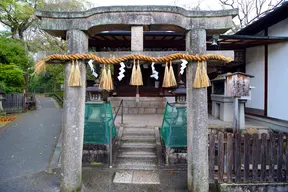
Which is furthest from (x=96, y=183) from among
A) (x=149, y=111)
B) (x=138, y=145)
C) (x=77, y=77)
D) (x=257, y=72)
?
(x=257, y=72)

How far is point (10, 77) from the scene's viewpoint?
14.6 meters

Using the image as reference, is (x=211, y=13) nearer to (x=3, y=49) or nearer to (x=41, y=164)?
(x=41, y=164)

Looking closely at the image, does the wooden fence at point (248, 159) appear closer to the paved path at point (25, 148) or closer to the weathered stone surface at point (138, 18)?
the weathered stone surface at point (138, 18)

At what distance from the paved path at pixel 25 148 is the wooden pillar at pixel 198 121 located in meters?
4.25

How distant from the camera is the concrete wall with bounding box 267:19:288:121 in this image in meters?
7.91

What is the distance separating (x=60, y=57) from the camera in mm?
3701

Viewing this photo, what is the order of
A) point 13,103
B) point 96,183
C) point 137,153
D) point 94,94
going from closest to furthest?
point 96,183
point 137,153
point 94,94
point 13,103

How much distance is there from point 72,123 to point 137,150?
298 centimetres

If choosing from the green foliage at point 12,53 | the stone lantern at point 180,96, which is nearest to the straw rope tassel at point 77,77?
the stone lantern at point 180,96

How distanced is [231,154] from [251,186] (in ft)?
2.61

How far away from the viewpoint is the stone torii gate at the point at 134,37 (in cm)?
374

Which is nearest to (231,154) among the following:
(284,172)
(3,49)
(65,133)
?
(284,172)

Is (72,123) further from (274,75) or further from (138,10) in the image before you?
(274,75)

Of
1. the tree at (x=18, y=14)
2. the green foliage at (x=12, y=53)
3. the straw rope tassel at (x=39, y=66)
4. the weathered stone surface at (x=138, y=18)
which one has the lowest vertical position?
the straw rope tassel at (x=39, y=66)
